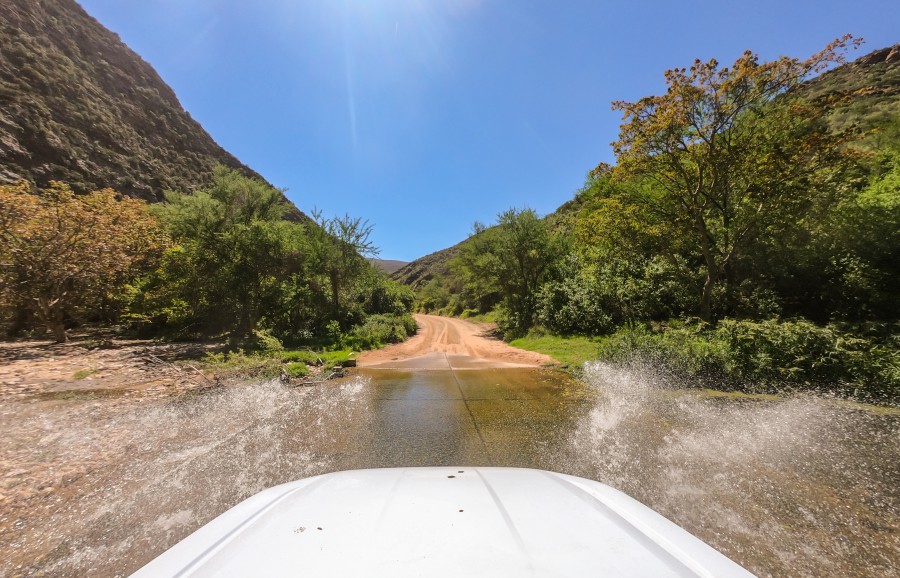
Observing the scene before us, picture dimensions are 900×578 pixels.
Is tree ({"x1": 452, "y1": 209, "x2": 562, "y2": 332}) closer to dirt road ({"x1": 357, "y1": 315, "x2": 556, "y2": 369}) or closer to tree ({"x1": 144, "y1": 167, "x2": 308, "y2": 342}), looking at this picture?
dirt road ({"x1": 357, "y1": 315, "x2": 556, "y2": 369})

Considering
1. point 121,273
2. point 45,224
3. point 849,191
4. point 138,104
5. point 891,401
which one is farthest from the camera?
point 138,104

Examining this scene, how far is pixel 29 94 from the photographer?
29.4 meters

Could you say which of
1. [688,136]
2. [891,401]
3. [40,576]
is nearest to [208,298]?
[40,576]

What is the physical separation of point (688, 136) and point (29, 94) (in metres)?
51.1

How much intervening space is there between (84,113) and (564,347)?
51.2 meters

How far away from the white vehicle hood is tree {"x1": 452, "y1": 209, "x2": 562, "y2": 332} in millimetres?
20709

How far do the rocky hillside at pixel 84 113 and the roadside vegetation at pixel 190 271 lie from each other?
59.8ft

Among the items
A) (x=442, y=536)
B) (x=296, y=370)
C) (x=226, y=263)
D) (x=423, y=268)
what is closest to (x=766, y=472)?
(x=442, y=536)

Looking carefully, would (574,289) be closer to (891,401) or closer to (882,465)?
(891,401)

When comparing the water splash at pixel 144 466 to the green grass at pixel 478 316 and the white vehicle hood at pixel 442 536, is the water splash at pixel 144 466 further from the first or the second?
the green grass at pixel 478 316

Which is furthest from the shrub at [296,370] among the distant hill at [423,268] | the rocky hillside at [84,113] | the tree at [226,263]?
the distant hill at [423,268]

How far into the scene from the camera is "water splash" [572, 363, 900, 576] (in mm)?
2777

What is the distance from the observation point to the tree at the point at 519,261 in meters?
23.1

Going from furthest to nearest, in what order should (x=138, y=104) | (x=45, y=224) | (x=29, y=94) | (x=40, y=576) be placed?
(x=138, y=104) → (x=29, y=94) → (x=45, y=224) → (x=40, y=576)
